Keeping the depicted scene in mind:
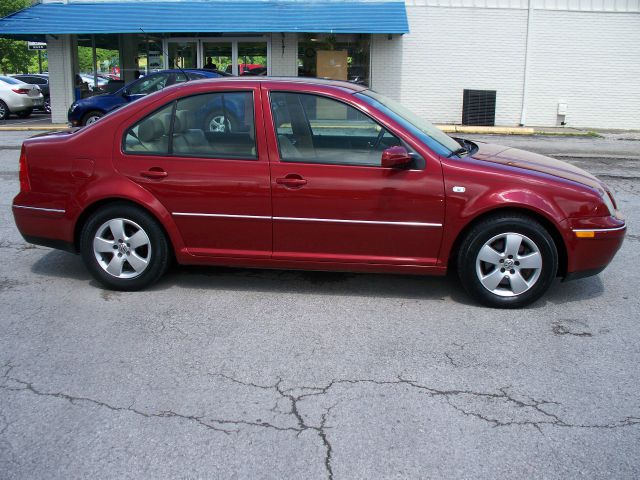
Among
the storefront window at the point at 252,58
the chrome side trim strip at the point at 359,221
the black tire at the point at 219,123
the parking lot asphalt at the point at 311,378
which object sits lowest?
the parking lot asphalt at the point at 311,378

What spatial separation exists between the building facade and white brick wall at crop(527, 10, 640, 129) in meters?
0.03

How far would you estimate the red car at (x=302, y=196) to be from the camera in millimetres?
5051

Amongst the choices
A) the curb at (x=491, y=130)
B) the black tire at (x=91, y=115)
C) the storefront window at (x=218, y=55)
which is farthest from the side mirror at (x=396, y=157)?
the storefront window at (x=218, y=55)

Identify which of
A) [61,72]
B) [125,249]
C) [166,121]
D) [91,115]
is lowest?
[125,249]

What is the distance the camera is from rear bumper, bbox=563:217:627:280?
503cm

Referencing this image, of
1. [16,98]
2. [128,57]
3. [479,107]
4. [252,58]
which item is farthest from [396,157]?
[16,98]

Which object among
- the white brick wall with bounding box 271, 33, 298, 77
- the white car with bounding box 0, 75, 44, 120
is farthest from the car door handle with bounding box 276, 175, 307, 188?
the white car with bounding box 0, 75, 44, 120

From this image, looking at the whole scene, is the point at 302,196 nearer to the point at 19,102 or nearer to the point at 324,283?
the point at 324,283

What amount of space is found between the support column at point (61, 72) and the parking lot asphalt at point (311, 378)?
55.0 ft

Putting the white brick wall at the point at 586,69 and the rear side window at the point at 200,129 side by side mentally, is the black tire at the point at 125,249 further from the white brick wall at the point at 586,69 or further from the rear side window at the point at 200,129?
the white brick wall at the point at 586,69

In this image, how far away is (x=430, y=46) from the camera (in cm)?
2042

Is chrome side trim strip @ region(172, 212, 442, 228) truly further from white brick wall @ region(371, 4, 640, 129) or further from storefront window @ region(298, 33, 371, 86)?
white brick wall @ region(371, 4, 640, 129)

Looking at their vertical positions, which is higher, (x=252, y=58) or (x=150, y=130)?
(x=252, y=58)

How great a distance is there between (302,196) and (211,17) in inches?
628
